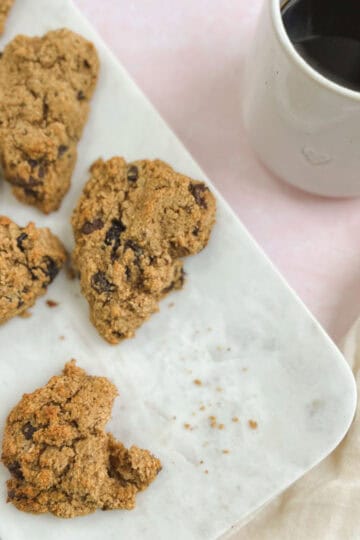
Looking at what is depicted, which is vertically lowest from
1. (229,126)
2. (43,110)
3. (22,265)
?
(229,126)

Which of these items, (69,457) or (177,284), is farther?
(177,284)

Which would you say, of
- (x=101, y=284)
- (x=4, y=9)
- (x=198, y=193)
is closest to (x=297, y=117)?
(x=198, y=193)

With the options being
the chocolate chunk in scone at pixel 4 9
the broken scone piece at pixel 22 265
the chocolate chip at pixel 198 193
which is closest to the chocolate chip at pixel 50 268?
the broken scone piece at pixel 22 265

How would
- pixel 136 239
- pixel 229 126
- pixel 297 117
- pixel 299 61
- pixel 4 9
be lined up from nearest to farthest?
pixel 299 61 < pixel 297 117 < pixel 136 239 < pixel 4 9 < pixel 229 126

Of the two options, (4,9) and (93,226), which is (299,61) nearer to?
(93,226)

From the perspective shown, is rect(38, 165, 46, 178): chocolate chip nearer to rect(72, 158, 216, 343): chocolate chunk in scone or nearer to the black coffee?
rect(72, 158, 216, 343): chocolate chunk in scone

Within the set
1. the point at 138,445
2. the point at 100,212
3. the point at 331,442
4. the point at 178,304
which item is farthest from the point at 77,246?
the point at 331,442

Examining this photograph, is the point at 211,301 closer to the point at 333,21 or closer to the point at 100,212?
the point at 100,212

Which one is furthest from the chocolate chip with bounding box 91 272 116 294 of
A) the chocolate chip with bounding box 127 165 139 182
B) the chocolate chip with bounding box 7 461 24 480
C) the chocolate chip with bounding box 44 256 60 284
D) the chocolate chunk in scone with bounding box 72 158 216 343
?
the chocolate chip with bounding box 7 461 24 480
